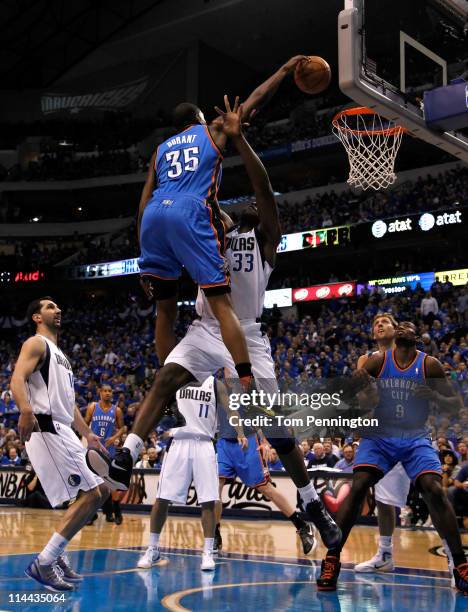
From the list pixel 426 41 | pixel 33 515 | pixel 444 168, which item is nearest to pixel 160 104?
pixel 444 168

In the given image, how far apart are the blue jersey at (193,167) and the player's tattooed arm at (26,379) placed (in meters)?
1.84

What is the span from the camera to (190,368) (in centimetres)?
471

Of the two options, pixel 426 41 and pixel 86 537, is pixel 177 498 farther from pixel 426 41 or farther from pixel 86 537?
pixel 426 41

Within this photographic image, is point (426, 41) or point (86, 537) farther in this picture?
point (86, 537)

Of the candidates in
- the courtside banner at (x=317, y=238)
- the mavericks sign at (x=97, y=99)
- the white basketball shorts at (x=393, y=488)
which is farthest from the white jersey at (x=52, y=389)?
the mavericks sign at (x=97, y=99)

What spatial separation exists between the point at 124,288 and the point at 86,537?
2542 cm

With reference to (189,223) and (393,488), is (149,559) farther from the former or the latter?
(189,223)

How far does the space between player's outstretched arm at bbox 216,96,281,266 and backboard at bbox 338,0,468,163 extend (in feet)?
10.7

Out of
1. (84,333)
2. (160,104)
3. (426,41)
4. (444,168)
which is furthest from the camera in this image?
(160,104)

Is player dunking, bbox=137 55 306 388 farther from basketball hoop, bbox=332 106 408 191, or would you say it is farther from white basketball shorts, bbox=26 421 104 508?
basketball hoop, bbox=332 106 408 191

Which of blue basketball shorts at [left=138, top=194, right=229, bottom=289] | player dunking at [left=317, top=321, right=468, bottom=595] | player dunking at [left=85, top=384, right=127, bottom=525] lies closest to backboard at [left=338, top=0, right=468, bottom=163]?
player dunking at [left=317, top=321, right=468, bottom=595]

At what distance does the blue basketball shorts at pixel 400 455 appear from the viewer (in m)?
6.16

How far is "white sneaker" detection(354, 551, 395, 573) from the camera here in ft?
22.6

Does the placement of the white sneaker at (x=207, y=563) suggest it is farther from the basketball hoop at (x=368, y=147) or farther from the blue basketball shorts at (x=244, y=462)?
the basketball hoop at (x=368, y=147)
